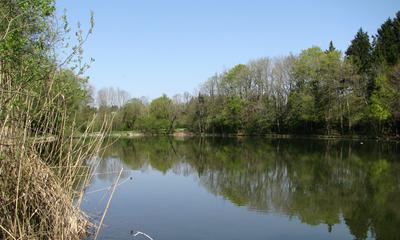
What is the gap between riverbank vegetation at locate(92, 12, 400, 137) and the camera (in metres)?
58.0

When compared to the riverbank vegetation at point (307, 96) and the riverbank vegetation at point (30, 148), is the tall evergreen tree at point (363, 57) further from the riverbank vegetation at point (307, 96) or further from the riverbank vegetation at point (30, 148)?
the riverbank vegetation at point (30, 148)

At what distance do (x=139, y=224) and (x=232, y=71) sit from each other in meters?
70.0

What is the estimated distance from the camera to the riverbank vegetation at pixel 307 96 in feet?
190

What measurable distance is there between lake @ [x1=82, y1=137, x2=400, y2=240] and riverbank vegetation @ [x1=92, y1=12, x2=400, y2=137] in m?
21.6

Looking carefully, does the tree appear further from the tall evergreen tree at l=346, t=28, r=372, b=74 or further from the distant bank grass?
the distant bank grass

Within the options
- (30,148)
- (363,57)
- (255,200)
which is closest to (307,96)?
(363,57)

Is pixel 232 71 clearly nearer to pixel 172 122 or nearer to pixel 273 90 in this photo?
pixel 273 90

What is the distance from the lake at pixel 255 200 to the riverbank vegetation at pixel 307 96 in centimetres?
2162

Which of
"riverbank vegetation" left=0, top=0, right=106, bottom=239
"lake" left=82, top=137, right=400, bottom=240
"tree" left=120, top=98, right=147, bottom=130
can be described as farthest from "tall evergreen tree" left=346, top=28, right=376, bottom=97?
"riverbank vegetation" left=0, top=0, right=106, bottom=239

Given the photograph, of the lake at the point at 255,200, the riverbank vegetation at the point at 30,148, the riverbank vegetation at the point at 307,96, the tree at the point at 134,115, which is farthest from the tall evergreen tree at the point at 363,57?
the riverbank vegetation at the point at 30,148

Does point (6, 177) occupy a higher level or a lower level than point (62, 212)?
higher

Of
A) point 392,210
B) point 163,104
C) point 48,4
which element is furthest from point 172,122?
point 48,4

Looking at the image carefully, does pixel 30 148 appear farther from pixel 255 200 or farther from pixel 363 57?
pixel 363 57

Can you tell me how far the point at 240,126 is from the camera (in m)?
78.1
